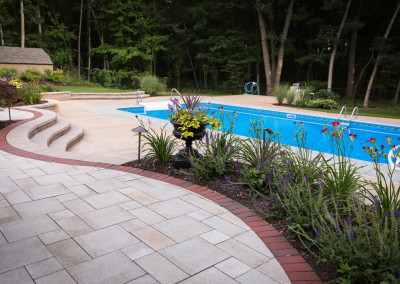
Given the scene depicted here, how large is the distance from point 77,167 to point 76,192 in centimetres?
83

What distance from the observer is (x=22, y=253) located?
2.05 meters

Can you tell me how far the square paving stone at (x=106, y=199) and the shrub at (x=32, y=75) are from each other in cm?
1307

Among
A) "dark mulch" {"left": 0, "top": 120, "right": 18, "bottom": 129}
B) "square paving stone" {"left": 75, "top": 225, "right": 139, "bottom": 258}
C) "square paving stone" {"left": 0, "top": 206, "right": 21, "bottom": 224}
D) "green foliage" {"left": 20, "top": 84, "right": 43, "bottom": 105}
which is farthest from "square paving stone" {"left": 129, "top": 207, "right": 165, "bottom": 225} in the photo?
"green foliage" {"left": 20, "top": 84, "right": 43, "bottom": 105}

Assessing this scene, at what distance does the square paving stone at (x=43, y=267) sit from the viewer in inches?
72.6

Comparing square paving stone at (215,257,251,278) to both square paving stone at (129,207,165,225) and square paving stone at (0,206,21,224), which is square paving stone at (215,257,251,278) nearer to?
square paving stone at (129,207,165,225)

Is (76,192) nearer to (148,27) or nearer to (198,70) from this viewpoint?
(148,27)

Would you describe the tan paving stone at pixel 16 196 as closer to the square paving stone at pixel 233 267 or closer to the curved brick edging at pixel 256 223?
the curved brick edging at pixel 256 223

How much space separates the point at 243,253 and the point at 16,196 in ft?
7.35

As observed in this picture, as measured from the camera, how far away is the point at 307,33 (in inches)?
782

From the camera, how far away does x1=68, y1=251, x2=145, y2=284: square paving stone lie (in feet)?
5.97

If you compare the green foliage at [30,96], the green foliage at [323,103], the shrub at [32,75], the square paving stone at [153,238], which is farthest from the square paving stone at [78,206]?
the shrub at [32,75]

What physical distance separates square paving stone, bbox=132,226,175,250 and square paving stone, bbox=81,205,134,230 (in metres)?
0.26

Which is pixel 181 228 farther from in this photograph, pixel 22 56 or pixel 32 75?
pixel 22 56

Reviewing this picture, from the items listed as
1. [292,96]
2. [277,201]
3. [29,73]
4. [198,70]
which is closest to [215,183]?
[277,201]
